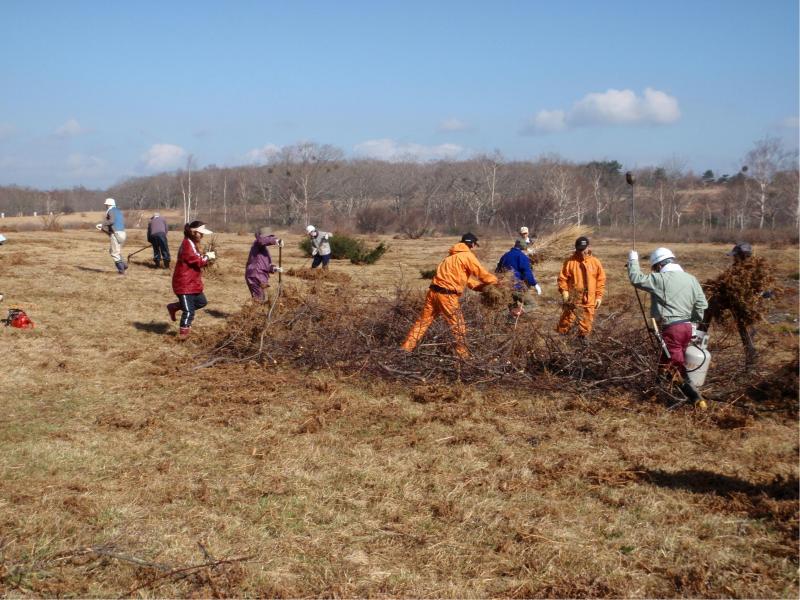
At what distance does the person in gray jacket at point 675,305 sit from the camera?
6477 millimetres

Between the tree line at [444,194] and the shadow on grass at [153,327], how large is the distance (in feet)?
122

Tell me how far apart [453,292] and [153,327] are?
5164mm

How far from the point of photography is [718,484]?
5016mm

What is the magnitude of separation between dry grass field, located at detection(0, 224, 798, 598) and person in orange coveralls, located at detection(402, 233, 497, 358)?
23.1 inches

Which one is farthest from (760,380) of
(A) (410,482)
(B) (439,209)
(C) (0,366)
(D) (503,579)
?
(B) (439,209)

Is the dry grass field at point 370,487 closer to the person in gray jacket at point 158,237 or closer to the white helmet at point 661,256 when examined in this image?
the white helmet at point 661,256

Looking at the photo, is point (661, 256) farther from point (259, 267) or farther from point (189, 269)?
point (259, 267)

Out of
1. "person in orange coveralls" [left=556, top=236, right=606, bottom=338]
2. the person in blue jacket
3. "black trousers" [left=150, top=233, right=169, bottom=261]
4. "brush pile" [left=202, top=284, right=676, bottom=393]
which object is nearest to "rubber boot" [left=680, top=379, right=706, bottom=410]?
"brush pile" [left=202, top=284, right=676, bottom=393]

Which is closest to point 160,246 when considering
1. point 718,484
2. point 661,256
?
point 661,256

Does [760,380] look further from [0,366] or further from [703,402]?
[0,366]

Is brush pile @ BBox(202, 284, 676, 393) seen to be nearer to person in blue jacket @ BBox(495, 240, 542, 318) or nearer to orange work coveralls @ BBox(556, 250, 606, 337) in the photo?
orange work coveralls @ BBox(556, 250, 606, 337)

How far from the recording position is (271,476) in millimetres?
5250

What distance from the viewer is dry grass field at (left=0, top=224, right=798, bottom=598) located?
3.87 meters

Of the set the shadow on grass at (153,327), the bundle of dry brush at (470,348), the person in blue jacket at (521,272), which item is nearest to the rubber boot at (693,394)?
the bundle of dry brush at (470,348)
